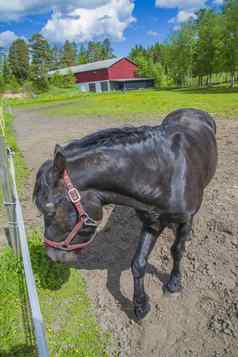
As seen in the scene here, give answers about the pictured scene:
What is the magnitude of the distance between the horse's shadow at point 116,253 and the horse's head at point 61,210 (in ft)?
3.62

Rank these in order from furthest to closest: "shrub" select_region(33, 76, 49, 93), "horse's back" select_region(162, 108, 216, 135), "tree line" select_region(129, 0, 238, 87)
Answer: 1. "shrub" select_region(33, 76, 49, 93)
2. "tree line" select_region(129, 0, 238, 87)
3. "horse's back" select_region(162, 108, 216, 135)

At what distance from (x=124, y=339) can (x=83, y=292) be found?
0.71 metres

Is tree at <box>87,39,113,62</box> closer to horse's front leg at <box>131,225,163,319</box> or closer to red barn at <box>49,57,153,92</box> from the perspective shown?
red barn at <box>49,57,153,92</box>

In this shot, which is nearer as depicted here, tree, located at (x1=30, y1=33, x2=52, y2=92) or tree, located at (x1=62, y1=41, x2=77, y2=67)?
tree, located at (x1=30, y1=33, x2=52, y2=92)

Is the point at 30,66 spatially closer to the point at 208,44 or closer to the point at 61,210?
the point at 208,44

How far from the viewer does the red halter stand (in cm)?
186

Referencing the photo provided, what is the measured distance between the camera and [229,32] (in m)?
33.8

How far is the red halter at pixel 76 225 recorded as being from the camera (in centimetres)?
186

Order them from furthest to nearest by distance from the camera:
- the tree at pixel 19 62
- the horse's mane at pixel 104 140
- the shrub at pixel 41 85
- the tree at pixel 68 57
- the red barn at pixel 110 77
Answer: the tree at pixel 68 57 < the tree at pixel 19 62 < the red barn at pixel 110 77 < the shrub at pixel 41 85 < the horse's mane at pixel 104 140

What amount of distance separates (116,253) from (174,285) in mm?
923

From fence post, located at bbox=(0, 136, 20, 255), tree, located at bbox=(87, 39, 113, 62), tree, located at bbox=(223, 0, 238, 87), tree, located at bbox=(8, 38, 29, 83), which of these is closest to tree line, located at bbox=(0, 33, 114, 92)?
tree, located at bbox=(8, 38, 29, 83)

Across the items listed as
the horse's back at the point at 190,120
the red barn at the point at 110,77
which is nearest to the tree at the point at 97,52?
the red barn at the point at 110,77

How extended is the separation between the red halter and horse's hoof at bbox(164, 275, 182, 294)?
1.19 metres

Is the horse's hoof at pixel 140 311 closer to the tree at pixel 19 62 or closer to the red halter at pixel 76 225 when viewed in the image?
the red halter at pixel 76 225
